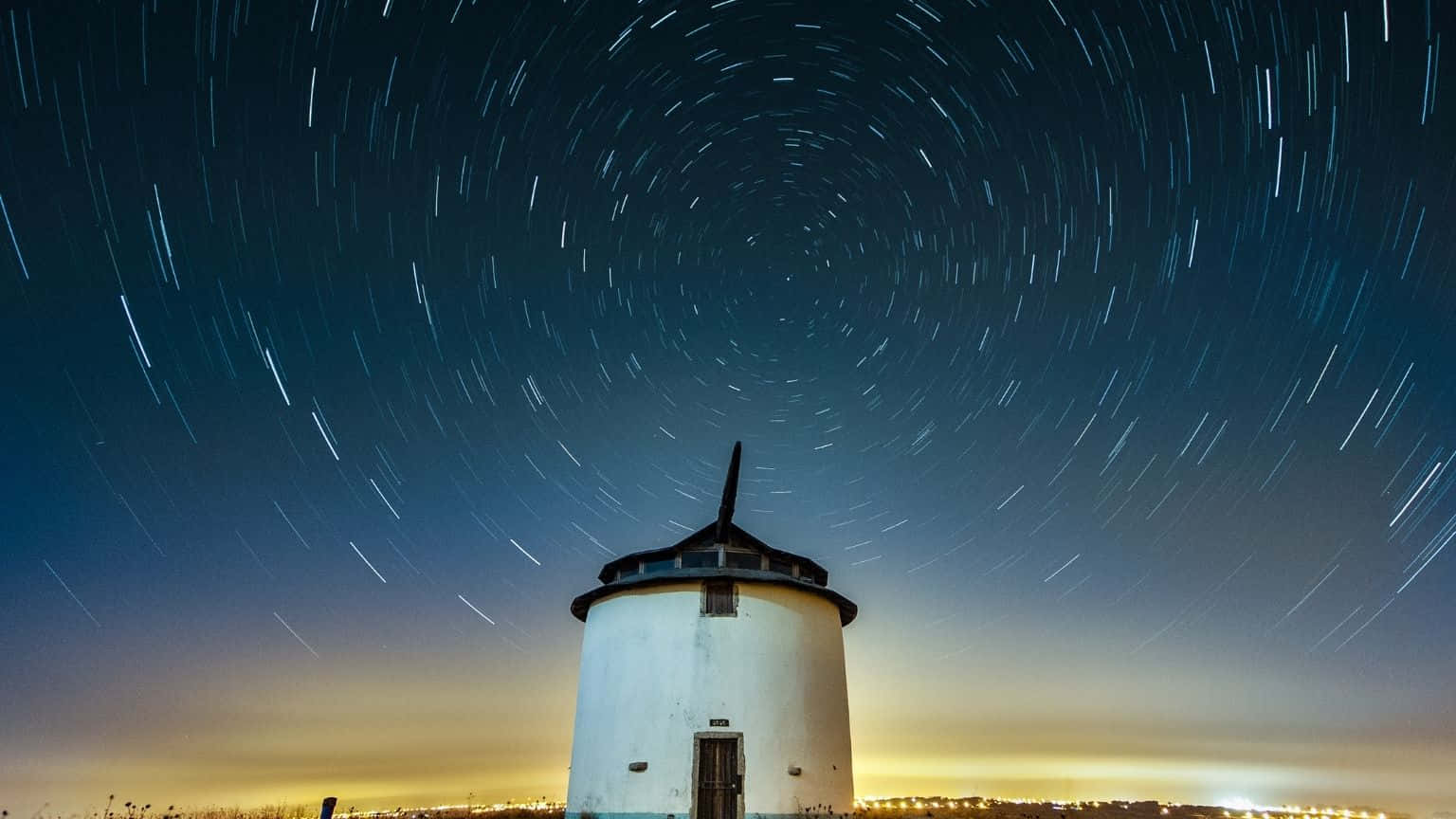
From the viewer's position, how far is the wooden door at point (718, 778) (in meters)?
15.8

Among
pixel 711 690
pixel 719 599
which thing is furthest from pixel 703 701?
pixel 719 599

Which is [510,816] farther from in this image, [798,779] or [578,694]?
[798,779]

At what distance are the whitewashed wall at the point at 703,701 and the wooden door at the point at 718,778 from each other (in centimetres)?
26

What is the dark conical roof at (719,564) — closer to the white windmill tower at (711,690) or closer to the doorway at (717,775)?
the white windmill tower at (711,690)

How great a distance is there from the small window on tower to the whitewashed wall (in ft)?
0.60

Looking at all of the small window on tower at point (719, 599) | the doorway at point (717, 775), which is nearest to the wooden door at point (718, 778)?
the doorway at point (717, 775)

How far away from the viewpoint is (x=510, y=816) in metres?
24.9

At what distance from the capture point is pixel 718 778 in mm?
16078

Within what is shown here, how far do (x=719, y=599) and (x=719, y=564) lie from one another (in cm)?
101

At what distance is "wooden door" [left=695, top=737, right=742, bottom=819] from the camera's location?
15.8m

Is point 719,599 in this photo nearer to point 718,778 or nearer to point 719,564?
point 719,564

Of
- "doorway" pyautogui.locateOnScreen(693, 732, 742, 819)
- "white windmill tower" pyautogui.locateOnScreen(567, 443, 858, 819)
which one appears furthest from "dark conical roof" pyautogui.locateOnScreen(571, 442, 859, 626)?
→ "doorway" pyautogui.locateOnScreen(693, 732, 742, 819)

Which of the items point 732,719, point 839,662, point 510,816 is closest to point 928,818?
point 839,662

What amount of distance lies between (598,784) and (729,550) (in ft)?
21.0
